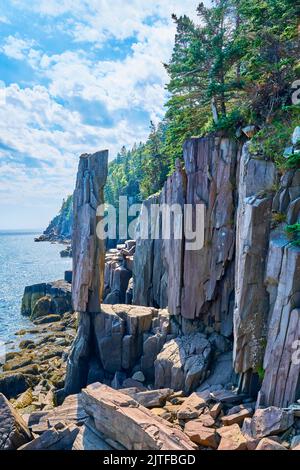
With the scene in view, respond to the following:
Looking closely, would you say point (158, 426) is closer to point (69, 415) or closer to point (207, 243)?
point (69, 415)

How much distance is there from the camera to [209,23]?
2109 cm

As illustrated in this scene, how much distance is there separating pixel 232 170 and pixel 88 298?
10484 mm

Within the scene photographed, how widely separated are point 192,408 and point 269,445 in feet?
11.4

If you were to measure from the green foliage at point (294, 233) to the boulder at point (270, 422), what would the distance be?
Result: 4.57 metres

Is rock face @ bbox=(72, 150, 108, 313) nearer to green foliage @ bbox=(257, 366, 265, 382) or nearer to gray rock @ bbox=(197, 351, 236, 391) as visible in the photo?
gray rock @ bbox=(197, 351, 236, 391)

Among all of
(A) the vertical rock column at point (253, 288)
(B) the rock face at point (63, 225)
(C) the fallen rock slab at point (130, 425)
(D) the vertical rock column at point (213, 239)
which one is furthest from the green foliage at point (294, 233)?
(B) the rock face at point (63, 225)

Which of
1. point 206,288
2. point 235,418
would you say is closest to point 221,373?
point 206,288

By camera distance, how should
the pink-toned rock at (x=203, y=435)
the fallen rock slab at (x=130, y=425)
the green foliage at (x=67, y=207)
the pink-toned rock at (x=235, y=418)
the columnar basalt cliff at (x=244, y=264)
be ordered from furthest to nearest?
the green foliage at (x=67, y=207) < the columnar basalt cliff at (x=244, y=264) < the pink-toned rock at (x=235, y=418) < the pink-toned rock at (x=203, y=435) < the fallen rock slab at (x=130, y=425)

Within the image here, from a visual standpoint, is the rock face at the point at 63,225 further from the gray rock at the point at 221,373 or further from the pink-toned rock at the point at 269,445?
the pink-toned rock at the point at 269,445

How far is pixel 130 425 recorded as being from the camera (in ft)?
28.9

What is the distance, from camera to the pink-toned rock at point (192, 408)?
34.5 ft
